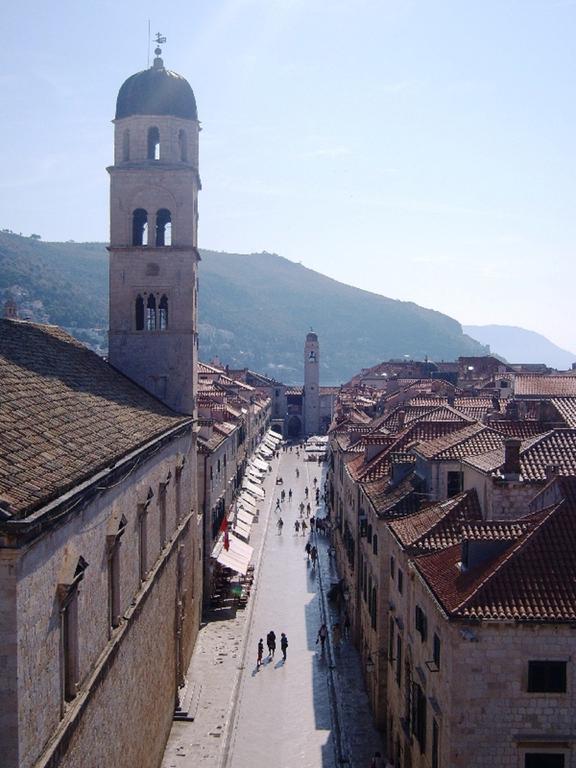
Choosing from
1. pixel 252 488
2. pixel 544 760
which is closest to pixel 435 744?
pixel 544 760

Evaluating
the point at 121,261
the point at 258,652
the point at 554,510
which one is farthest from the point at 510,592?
the point at 121,261

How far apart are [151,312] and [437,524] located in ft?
51.8

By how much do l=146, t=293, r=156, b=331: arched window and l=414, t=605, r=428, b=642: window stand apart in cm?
1714

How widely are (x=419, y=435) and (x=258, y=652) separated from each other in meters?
10.9

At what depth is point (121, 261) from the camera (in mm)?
33625

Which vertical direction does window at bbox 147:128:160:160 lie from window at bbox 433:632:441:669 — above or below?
above

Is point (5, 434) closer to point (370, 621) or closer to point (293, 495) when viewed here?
point (370, 621)

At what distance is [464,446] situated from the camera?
2862 cm

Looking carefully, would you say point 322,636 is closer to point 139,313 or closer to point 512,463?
point 139,313

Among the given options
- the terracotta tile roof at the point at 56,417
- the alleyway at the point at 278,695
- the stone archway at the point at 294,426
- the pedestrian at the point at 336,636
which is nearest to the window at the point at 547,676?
the terracotta tile roof at the point at 56,417

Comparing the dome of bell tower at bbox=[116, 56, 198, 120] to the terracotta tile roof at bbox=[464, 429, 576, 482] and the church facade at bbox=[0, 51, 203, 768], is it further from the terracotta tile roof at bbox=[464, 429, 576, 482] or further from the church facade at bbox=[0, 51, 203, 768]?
the terracotta tile roof at bbox=[464, 429, 576, 482]

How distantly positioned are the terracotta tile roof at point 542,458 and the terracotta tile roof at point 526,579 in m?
3.33

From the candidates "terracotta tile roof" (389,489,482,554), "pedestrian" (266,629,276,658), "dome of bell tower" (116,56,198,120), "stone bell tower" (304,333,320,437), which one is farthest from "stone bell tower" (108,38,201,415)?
"stone bell tower" (304,333,320,437)

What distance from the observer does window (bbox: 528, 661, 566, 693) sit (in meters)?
16.5
